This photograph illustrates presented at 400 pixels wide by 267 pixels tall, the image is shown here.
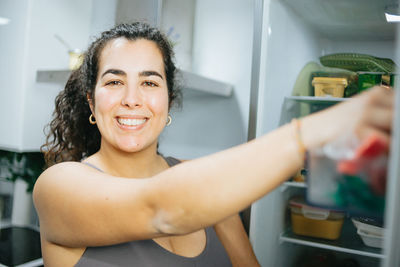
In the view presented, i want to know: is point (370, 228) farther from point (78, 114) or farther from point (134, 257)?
point (78, 114)

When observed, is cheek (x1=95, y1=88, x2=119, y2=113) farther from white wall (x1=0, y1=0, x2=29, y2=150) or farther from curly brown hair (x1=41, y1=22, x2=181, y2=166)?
white wall (x1=0, y1=0, x2=29, y2=150)

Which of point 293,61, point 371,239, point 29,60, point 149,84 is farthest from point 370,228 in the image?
point 29,60

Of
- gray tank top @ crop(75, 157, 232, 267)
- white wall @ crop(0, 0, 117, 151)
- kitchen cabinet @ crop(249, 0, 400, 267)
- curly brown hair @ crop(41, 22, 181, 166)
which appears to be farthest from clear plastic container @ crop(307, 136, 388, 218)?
white wall @ crop(0, 0, 117, 151)

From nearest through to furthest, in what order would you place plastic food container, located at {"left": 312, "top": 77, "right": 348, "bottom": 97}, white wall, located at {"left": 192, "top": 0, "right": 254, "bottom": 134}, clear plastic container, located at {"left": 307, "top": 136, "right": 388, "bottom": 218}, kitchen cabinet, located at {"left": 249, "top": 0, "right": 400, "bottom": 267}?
1. clear plastic container, located at {"left": 307, "top": 136, "right": 388, "bottom": 218}
2. kitchen cabinet, located at {"left": 249, "top": 0, "right": 400, "bottom": 267}
3. plastic food container, located at {"left": 312, "top": 77, "right": 348, "bottom": 97}
4. white wall, located at {"left": 192, "top": 0, "right": 254, "bottom": 134}

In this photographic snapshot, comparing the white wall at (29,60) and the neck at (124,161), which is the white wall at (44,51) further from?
the neck at (124,161)

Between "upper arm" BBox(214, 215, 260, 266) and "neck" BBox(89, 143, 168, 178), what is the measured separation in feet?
1.07

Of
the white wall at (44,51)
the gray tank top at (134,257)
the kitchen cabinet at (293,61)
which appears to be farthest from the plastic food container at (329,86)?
the white wall at (44,51)

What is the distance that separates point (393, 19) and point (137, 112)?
113 centimetres

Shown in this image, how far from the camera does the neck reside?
1067 mm

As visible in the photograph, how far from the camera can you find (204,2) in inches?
86.5

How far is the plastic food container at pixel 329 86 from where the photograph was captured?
1.52 meters

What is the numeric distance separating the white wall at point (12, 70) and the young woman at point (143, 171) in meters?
0.70

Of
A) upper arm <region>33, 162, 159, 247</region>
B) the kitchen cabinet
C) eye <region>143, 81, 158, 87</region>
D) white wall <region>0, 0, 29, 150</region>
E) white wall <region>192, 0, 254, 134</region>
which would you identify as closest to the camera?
upper arm <region>33, 162, 159, 247</region>

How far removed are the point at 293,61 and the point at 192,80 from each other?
461 millimetres
